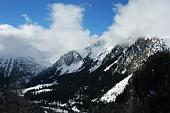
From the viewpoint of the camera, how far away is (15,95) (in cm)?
11681

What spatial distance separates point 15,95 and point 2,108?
27942 millimetres

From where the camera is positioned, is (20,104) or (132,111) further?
(132,111)

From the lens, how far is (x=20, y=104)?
124 m

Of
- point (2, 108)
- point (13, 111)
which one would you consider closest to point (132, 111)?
point (2, 108)

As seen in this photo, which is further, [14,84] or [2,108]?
[2,108]

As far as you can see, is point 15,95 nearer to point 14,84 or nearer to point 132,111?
point 14,84

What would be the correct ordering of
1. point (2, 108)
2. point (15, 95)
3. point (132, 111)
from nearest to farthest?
point (15, 95) → point (2, 108) → point (132, 111)

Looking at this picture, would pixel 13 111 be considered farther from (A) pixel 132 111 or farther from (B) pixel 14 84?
(A) pixel 132 111

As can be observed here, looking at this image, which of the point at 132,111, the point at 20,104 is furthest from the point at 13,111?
the point at 132,111

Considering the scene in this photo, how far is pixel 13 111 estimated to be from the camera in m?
120

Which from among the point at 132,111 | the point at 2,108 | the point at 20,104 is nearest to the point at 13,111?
the point at 20,104

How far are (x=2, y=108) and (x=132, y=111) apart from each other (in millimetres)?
74227

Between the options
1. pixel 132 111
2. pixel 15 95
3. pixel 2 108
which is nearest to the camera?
pixel 15 95

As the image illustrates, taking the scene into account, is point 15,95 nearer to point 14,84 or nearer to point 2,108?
point 14,84
